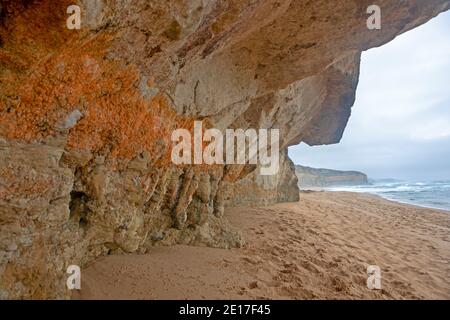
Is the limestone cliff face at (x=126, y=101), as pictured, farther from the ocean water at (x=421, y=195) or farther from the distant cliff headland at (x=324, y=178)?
the distant cliff headland at (x=324, y=178)

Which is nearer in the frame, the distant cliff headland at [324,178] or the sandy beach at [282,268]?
the sandy beach at [282,268]

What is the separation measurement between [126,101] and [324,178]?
1943 inches

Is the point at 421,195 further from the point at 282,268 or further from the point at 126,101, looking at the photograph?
the point at 126,101

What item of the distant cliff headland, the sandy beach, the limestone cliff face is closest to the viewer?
the limestone cliff face

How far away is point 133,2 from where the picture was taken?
2.17 metres

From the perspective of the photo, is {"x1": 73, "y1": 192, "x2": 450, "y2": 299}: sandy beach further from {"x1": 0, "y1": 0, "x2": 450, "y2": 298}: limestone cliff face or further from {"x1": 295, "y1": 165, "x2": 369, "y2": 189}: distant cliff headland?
{"x1": 295, "y1": 165, "x2": 369, "y2": 189}: distant cliff headland

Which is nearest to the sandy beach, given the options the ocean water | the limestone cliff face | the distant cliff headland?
the limestone cliff face

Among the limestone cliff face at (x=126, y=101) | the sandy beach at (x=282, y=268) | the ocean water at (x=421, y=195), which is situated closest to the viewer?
the limestone cliff face at (x=126, y=101)

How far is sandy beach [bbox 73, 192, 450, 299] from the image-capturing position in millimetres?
2979

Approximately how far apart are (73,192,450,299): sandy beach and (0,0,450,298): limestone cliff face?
35 centimetres

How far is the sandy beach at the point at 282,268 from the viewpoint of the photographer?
2.98 meters

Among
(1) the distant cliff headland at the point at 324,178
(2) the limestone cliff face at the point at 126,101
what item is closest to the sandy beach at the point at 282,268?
(2) the limestone cliff face at the point at 126,101

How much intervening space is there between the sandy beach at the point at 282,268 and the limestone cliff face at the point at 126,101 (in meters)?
0.35
